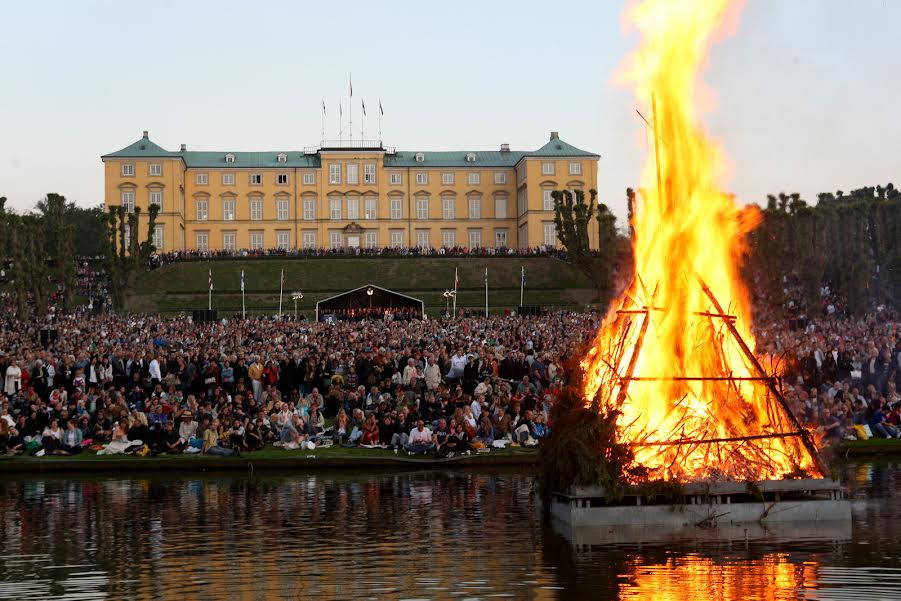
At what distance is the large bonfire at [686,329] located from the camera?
51.0ft

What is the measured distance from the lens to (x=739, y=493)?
15.3 metres

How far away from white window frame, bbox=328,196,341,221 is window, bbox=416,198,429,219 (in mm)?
9383

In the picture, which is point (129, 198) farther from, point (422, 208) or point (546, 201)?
point (546, 201)

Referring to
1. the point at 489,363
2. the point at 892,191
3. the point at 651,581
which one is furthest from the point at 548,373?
the point at 892,191

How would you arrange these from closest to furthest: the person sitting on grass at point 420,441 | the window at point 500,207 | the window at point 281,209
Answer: the person sitting on grass at point 420,441 < the window at point 281,209 < the window at point 500,207

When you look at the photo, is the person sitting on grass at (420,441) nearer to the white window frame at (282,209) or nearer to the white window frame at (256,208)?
the white window frame at (282,209)

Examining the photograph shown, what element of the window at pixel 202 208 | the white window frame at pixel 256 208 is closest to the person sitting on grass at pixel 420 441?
the white window frame at pixel 256 208

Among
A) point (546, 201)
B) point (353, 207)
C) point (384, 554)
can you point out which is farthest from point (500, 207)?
point (384, 554)

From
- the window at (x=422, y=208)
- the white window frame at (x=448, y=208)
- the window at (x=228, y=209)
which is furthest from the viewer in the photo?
the white window frame at (x=448, y=208)

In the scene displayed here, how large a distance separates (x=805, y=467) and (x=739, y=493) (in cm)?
119

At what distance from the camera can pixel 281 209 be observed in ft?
459

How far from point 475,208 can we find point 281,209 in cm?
2308

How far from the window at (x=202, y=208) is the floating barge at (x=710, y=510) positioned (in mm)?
127764

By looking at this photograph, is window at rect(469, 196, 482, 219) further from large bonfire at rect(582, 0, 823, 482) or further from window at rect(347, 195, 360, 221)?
large bonfire at rect(582, 0, 823, 482)
